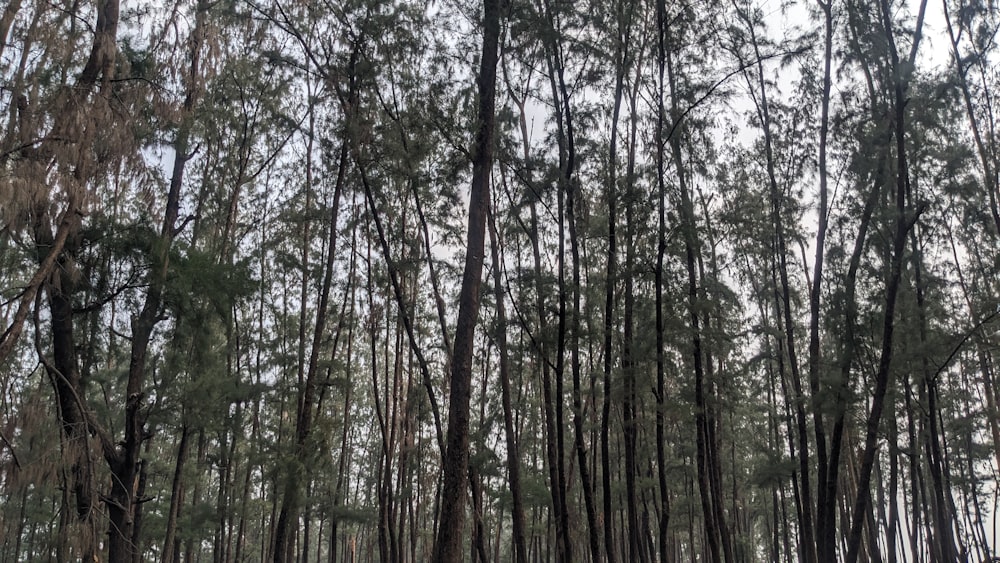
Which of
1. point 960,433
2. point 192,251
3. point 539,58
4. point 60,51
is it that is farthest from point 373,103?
point 960,433

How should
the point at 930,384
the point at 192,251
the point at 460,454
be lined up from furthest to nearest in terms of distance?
1. the point at 930,384
2. the point at 192,251
3. the point at 460,454

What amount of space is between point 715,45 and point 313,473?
345 inches

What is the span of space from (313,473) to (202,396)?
7.10 ft

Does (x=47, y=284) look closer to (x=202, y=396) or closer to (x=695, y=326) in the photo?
(x=202, y=396)

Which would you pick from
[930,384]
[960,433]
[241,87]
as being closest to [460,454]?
Result: [930,384]

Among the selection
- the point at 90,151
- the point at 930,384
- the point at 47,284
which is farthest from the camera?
the point at 930,384

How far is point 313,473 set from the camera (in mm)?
10680

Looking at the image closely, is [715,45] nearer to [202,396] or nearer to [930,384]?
[930,384]

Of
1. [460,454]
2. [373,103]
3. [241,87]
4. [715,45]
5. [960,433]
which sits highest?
[241,87]

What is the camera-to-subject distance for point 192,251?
8242 millimetres

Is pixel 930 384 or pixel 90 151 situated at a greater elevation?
pixel 90 151

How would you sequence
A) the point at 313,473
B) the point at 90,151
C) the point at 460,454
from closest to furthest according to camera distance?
the point at 90,151 < the point at 460,454 < the point at 313,473

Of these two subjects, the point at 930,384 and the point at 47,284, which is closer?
the point at 47,284

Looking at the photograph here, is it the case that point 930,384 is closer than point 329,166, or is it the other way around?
point 930,384
